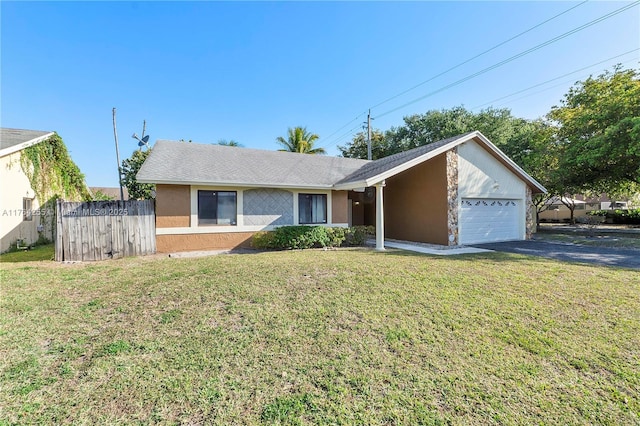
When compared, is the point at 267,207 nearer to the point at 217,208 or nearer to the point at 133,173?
the point at 217,208

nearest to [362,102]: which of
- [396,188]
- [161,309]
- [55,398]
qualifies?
[396,188]

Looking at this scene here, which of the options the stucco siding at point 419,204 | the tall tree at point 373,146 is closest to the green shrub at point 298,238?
the stucco siding at point 419,204

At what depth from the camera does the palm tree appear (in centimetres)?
2691

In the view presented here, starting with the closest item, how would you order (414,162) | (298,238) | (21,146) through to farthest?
(298,238) → (21,146) → (414,162)

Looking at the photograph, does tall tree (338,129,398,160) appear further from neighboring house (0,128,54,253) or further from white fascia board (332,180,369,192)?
neighboring house (0,128,54,253)

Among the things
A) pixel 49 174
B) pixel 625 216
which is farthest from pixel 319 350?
pixel 625 216

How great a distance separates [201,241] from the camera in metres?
10.4

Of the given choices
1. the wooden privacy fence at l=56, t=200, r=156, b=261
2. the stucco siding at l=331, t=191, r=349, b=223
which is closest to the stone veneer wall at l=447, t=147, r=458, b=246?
the stucco siding at l=331, t=191, r=349, b=223

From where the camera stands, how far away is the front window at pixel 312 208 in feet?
40.0

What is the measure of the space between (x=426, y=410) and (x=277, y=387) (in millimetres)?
1489

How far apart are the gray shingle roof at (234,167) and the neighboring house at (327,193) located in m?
0.04

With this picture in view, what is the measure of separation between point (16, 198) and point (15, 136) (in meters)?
3.24

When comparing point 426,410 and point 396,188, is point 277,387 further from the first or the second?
point 396,188

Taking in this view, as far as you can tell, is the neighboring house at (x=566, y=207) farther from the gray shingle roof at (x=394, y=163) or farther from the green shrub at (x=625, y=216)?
the gray shingle roof at (x=394, y=163)
